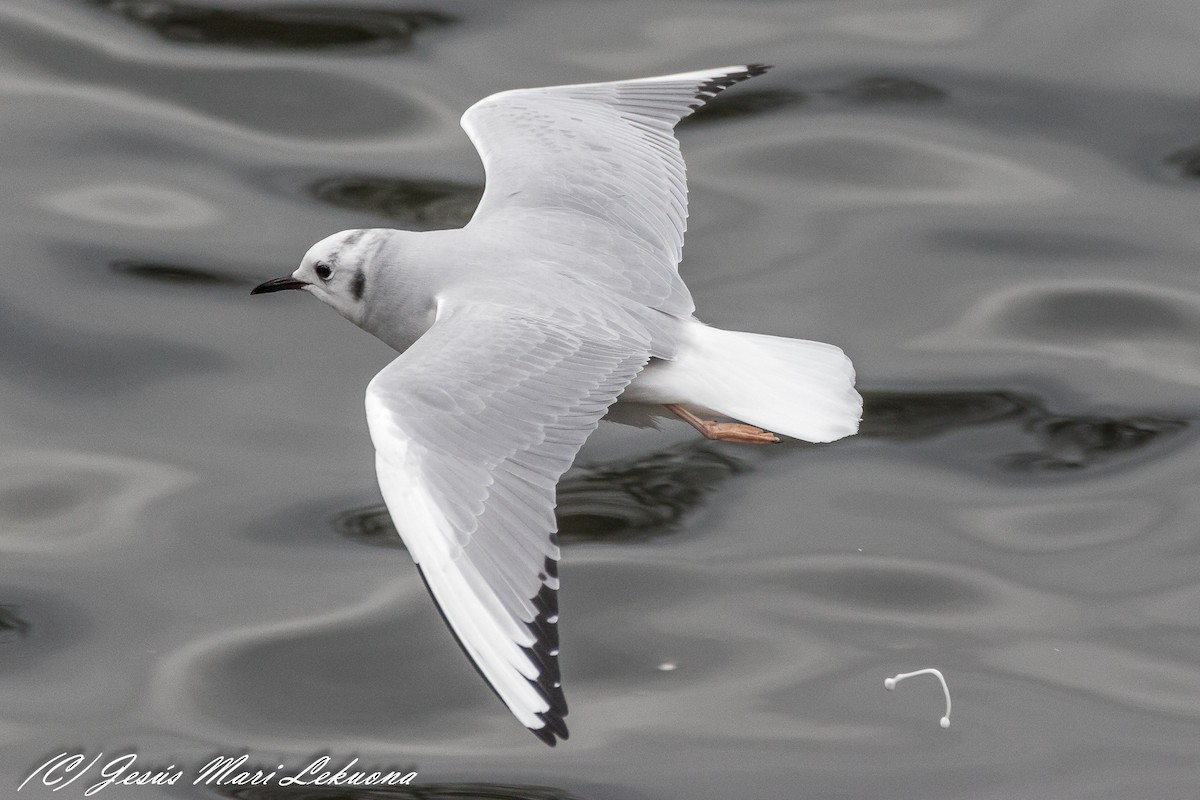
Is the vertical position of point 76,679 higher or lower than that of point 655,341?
lower

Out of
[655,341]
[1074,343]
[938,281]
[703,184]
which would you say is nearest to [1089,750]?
[655,341]

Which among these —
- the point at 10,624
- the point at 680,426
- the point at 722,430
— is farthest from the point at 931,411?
the point at 10,624

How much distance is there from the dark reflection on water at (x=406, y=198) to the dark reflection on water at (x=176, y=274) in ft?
2.19

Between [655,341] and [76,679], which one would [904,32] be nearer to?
[655,341]

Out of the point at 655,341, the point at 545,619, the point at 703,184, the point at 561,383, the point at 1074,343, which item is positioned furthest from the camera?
the point at 703,184

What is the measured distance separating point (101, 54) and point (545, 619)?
18.3ft

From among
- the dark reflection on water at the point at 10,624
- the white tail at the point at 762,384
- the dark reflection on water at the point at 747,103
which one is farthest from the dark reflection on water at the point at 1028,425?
the dark reflection on water at the point at 10,624

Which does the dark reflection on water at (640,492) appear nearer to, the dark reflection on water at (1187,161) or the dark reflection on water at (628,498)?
the dark reflection on water at (628,498)

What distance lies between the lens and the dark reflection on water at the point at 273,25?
8625 millimetres

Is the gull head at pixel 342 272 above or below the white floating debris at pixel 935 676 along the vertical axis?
above

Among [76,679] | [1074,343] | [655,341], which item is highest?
[655,341]

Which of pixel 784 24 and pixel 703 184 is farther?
pixel 784 24

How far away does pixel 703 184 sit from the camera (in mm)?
7973

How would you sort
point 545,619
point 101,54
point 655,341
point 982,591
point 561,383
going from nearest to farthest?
point 545,619, point 561,383, point 655,341, point 982,591, point 101,54
